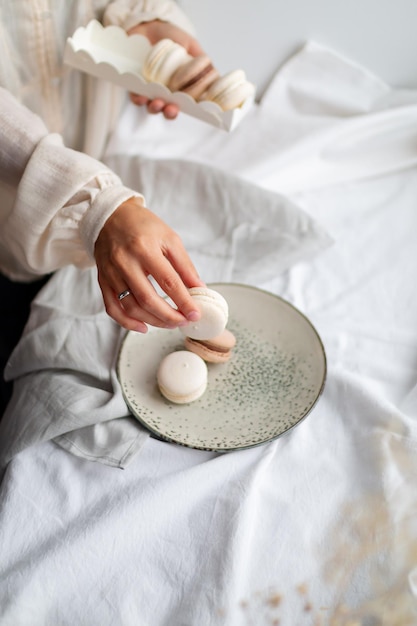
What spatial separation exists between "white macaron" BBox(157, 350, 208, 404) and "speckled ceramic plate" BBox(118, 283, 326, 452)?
0.01 meters

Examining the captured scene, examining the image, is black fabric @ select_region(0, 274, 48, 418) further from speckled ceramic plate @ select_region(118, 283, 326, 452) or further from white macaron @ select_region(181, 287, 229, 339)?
white macaron @ select_region(181, 287, 229, 339)

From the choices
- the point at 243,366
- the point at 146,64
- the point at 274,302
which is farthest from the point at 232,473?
the point at 146,64

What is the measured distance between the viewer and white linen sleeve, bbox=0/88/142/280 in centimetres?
75

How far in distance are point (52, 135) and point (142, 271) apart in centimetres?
25

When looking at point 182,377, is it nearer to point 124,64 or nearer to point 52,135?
point 52,135

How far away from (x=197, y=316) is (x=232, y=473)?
191 millimetres

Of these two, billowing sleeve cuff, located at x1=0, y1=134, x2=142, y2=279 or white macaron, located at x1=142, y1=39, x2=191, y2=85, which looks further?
white macaron, located at x1=142, y1=39, x2=191, y2=85

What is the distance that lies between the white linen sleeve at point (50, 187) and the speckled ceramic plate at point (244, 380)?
0.17 metres

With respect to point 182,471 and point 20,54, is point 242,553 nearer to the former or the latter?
point 182,471

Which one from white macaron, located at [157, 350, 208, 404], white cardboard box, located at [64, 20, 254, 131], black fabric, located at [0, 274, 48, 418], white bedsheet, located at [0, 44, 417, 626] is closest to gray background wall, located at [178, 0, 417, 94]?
A: white cardboard box, located at [64, 20, 254, 131]

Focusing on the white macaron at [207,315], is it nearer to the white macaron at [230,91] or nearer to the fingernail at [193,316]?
the fingernail at [193,316]

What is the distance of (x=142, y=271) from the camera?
69 cm

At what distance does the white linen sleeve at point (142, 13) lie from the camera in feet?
3.44

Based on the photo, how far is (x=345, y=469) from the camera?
2.33 feet
